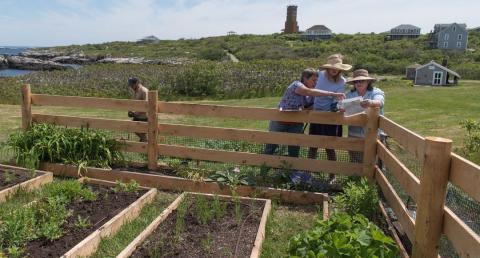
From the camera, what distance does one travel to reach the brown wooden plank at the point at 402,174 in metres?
3.49

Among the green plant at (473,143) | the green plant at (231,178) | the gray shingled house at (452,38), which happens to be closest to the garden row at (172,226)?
the green plant at (231,178)

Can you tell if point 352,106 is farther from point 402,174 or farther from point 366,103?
point 402,174

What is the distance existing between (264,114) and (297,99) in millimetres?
507

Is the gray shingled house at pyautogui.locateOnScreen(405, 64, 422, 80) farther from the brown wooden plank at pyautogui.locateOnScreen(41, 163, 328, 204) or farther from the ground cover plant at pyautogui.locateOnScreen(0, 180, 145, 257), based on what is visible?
the ground cover plant at pyautogui.locateOnScreen(0, 180, 145, 257)

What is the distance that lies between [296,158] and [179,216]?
6.47 feet

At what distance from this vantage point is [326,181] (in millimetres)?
5902

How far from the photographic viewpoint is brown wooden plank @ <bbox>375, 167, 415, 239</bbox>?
3588 millimetres

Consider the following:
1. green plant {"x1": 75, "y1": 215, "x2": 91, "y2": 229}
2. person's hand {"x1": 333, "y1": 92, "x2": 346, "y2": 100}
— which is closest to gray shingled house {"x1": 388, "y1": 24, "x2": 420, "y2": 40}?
person's hand {"x1": 333, "y1": 92, "x2": 346, "y2": 100}

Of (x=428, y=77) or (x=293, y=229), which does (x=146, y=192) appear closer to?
(x=293, y=229)

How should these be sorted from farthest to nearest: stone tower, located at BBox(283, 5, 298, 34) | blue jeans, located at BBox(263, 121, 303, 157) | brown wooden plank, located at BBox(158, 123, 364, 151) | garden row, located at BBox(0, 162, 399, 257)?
stone tower, located at BBox(283, 5, 298, 34)
blue jeans, located at BBox(263, 121, 303, 157)
brown wooden plank, located at BBox(158, 123, 364, 151)
garden row, located at BBox(0, 162, 399, 257)

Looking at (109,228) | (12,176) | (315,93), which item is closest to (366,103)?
(315,93)

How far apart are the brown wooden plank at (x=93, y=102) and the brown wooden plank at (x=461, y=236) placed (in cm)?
445

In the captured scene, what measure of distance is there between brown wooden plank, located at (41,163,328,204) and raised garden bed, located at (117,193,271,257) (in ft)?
1.51

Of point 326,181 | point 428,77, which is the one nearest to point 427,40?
point 428,77
